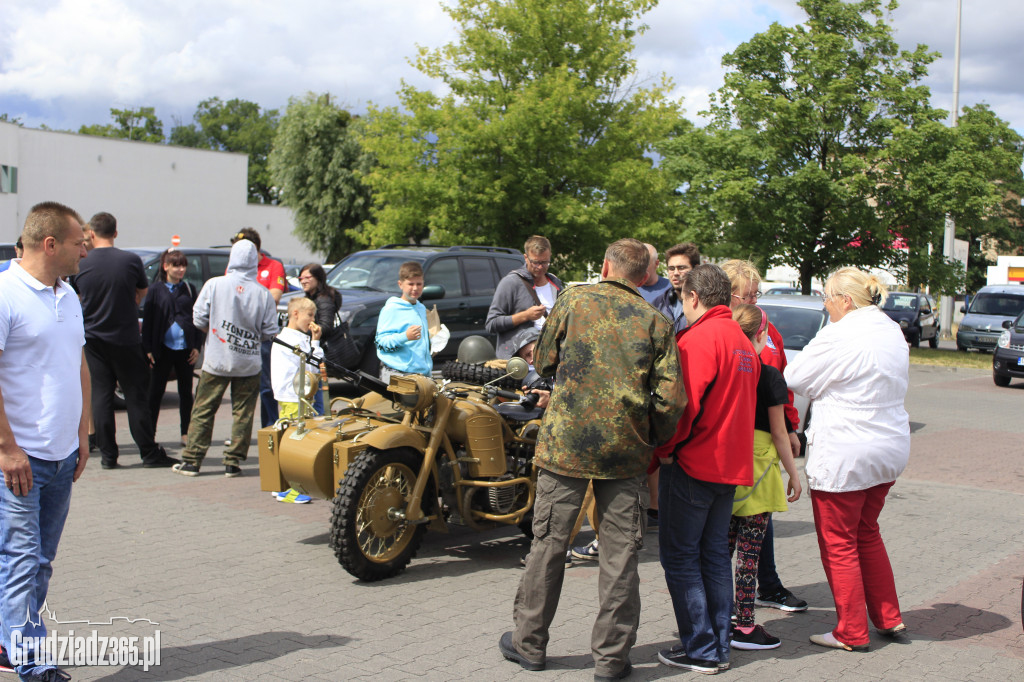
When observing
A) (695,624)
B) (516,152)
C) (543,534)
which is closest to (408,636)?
(543,534)

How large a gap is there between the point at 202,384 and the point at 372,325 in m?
4.28

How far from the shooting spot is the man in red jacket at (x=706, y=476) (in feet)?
13.9

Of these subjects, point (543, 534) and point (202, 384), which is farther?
point (202, 384)

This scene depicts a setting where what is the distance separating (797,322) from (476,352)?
26.7 feet

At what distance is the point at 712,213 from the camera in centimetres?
2664

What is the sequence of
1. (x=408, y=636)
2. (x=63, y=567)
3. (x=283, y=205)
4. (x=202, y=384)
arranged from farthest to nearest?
(x=283, y=205)
(x=202, y=384)
(x=63, y=567)
(x=408, y=636)

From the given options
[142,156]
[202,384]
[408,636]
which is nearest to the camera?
[408,636]

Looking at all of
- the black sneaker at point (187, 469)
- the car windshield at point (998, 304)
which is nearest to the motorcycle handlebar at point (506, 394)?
the black sneaker at point (187, 469)

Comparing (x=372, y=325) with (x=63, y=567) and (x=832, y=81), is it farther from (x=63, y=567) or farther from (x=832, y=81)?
(x=832, y=81)

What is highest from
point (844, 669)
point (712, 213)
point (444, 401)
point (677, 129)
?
point (677, 129)

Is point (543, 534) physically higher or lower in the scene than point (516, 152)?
lower

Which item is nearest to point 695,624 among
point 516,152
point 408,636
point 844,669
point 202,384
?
point 844,669

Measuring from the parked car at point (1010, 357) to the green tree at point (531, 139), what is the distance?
8636 mm

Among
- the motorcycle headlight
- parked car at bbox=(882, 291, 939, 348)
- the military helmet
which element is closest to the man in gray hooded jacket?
the military helmet
